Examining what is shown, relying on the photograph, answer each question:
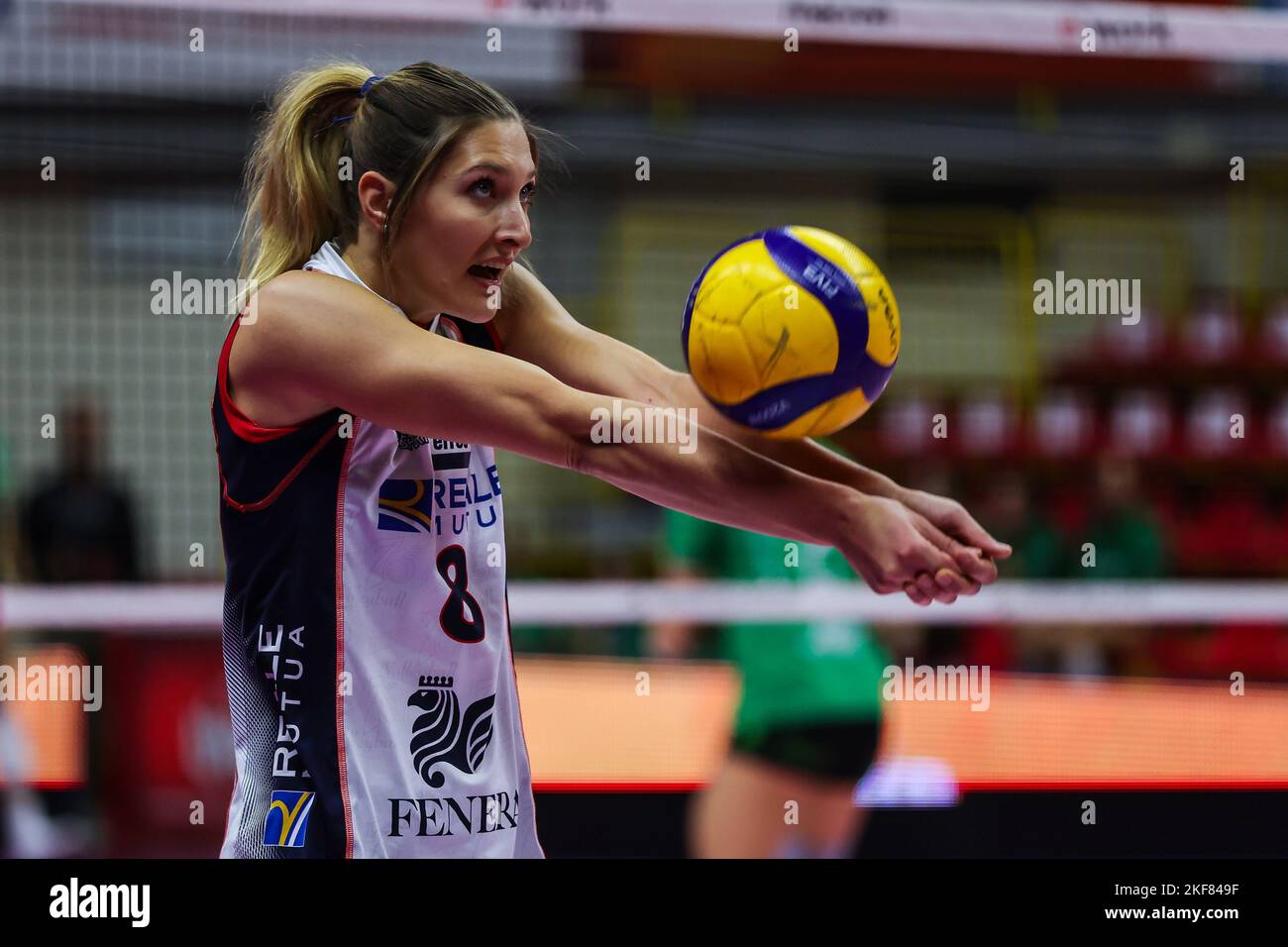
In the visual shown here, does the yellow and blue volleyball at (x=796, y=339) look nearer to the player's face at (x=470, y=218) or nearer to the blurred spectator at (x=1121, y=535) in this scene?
the player's face at (x=470, y=218)

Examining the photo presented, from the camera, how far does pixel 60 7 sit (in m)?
5.27

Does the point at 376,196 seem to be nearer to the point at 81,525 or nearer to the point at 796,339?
the point at 796,339

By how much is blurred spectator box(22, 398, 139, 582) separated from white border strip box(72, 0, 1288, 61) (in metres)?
2.51

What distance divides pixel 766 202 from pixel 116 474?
4643 mm

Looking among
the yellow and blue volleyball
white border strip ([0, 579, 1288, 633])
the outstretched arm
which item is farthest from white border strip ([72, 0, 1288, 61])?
the yellow and blue volleyball

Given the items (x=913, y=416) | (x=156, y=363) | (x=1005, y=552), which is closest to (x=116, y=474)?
(x=156, y=363)

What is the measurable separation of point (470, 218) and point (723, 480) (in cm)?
53

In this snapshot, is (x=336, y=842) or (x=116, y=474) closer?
(x=336, y=842)

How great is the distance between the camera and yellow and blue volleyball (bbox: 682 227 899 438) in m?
2.03

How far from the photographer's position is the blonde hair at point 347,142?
2102 mm

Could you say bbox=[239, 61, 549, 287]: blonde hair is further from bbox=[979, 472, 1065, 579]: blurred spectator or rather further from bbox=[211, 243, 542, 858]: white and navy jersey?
bbox=[979, 472, 1065, 579]: blurred spectator

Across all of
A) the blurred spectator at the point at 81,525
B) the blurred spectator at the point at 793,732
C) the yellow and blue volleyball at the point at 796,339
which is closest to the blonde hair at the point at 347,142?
the yellow and blue volleyball at the point at 796,339

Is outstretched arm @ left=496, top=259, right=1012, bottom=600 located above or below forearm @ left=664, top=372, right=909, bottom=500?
above

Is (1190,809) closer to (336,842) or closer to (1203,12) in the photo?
(1203,12)
